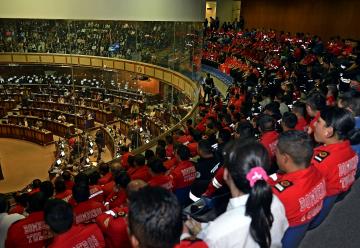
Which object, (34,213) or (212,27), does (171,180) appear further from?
(212,27)

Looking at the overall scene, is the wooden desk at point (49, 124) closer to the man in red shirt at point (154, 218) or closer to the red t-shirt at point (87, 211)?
the red t-shirt at point (87, 211)

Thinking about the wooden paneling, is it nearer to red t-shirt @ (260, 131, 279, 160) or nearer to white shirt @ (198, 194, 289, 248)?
red t-shirt @ (260, 131, 279, 160)

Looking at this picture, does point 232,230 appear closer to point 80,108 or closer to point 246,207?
point 246,207

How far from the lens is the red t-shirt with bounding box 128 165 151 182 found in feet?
14.8

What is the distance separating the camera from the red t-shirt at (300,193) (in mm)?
2127

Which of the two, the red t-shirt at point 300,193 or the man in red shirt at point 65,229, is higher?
the red t-shirt at point 300,193

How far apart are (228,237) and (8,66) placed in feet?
52.6

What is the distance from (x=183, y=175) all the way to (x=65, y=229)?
1.86 meters

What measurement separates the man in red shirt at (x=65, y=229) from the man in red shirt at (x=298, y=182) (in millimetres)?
1501

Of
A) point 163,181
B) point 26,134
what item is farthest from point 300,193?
point 26,134

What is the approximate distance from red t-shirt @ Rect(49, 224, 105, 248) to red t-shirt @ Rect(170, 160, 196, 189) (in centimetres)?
153

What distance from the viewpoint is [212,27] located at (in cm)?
2144

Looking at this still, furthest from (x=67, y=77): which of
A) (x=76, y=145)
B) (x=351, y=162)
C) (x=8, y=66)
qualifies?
(x=351, y=162)

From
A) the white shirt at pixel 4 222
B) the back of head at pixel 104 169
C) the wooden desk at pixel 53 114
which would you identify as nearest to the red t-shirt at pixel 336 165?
the white shirt at pixel 4 222
